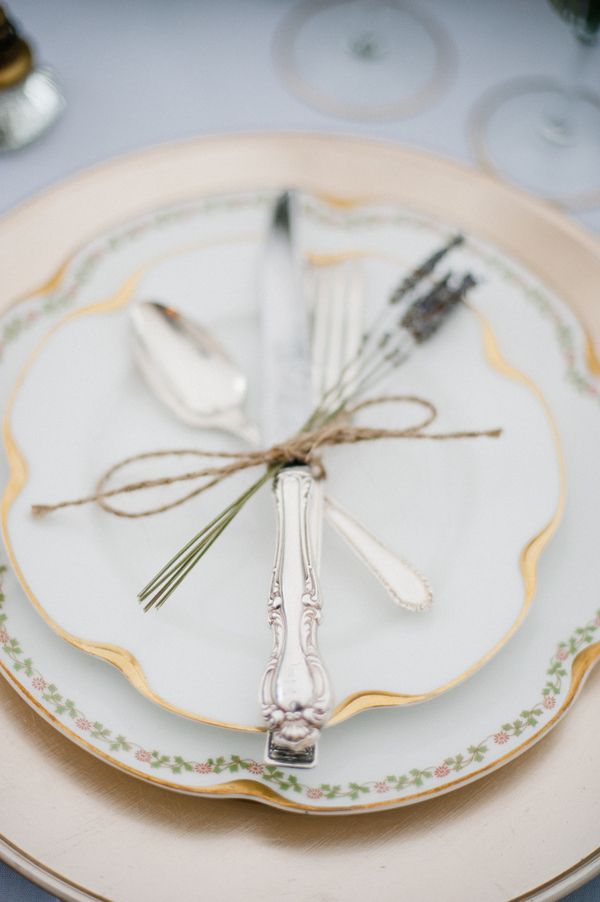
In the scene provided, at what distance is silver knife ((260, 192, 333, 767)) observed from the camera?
0.42 m

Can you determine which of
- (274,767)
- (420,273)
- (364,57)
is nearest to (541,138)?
(364,57)

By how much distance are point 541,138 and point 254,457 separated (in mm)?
503

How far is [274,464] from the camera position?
1.74 feet

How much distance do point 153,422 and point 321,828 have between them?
0.91 feet

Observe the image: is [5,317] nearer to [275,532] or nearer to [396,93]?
[275,532]

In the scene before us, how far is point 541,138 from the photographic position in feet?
2.70

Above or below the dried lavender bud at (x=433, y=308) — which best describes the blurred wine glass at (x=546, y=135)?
above

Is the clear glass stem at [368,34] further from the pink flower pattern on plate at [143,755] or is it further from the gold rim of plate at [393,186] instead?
the pink flower pattern on plate at [143,755]

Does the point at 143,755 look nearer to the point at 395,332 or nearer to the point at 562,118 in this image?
the point at 395,332

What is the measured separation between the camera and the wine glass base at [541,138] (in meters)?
0.78

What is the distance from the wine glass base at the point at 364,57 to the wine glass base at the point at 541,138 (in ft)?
0.20

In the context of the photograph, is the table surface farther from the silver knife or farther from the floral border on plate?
the floral border on plate

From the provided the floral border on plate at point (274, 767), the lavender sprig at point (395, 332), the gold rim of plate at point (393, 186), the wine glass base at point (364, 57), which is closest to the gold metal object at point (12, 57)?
the gold rim of plate at point (393, 186)

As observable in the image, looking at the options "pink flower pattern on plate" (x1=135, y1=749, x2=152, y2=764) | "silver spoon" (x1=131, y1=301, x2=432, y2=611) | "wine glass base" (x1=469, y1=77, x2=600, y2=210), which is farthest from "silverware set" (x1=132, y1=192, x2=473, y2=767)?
"wine glass base" (x1=469, y1=77, x2=600, y2=210)
